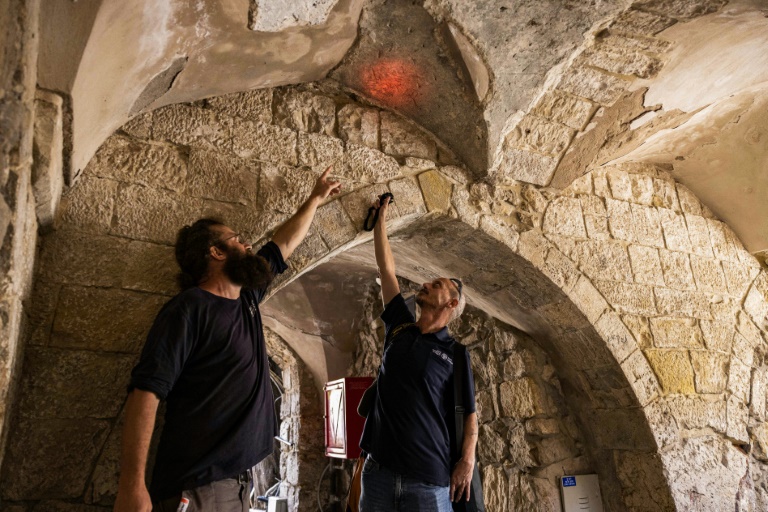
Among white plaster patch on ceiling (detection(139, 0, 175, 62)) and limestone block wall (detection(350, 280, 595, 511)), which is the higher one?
white plaster patch on ceiling (detection(139, 0, 175, 62))

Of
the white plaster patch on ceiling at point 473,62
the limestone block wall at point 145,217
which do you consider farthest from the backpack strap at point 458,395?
the white plaster patch on ceiling at point 473,62

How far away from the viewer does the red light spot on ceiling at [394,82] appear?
2.75 m

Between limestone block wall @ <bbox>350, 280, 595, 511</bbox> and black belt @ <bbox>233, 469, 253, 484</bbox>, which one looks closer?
black belt @ <bbox>233, 469, 253, 484</bbox>

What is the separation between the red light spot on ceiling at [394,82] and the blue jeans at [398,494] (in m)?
1.74

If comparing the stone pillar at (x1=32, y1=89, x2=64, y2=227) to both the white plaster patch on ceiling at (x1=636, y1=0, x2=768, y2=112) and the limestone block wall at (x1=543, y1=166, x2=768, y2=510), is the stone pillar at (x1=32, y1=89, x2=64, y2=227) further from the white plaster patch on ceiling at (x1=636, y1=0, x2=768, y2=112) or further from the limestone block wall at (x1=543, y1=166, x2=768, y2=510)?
the white plaster patch on ceiling at (x1=636, y1=0, x2=768, y2=112)

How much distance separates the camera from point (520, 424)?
3.58m

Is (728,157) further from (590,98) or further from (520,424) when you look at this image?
(520,424)

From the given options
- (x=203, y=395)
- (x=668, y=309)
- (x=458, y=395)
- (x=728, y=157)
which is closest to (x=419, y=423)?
(x=458, y=395)

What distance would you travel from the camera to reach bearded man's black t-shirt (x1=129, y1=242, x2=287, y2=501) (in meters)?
1.55

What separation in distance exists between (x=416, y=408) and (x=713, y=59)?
2254 millimetres

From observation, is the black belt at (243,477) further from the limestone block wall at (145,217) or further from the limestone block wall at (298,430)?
the limestone block wall at (298,430)

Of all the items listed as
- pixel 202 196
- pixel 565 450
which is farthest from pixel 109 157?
pixel 565 450

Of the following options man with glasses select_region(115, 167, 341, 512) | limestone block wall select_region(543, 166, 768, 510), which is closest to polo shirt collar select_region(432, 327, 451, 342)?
man with glasses select_region(115, 167, 341, 512)

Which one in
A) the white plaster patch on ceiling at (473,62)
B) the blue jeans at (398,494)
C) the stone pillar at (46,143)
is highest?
the white plaster patch on ceiling at (473,62)
